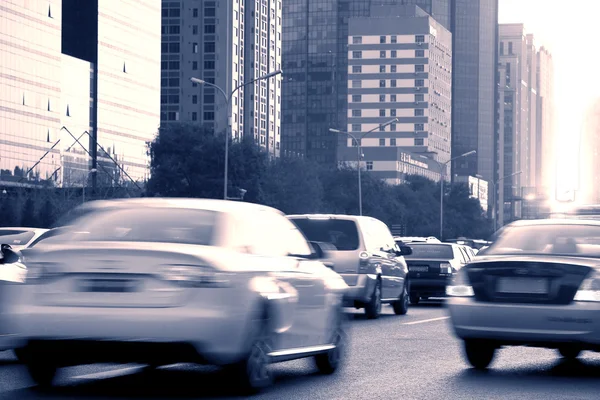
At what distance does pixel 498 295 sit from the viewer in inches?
467

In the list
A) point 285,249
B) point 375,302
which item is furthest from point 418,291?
point 285,249

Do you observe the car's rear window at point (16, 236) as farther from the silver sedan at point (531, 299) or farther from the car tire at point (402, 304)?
the car tire at point (402, 304)

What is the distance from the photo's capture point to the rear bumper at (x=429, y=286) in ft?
91.5

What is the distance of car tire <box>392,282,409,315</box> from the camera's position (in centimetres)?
2353

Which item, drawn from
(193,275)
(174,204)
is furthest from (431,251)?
(193,275)

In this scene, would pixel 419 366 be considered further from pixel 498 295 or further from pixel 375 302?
pixel 375 302

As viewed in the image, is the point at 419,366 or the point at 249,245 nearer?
the point at 249,245

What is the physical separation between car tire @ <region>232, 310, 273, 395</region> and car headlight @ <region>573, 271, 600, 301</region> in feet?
10.9

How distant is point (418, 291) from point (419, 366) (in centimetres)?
1573

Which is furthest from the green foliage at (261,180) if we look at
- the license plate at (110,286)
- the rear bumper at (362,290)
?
the license plate at (110,286)

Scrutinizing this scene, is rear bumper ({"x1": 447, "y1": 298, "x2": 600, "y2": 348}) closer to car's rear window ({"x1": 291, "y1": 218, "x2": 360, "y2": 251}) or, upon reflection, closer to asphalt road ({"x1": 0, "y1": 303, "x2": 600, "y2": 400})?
asphalt road ({"x1": 0, "y1": 303, "x2": 600, "y2": 400})

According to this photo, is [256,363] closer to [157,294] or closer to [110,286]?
[157,294]

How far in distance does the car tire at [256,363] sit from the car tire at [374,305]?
1151cm

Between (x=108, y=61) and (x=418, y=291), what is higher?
(x=108, y=61)
